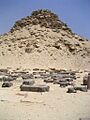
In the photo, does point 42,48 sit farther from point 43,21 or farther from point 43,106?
point 43,106

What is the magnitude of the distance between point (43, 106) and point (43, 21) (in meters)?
46.1

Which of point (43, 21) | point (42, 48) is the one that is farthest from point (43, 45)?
point (43, 21)

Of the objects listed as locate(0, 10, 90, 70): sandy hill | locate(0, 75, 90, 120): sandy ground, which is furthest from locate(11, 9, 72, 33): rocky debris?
locate(0, 75, 90, 120): sandy ground

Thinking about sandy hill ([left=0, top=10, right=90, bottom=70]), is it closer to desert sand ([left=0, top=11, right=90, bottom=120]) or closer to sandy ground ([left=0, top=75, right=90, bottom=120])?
desert sand ([left=0, top=11, right=90, bottom=120])

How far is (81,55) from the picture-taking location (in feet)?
154

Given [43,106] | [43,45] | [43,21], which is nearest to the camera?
[43,106]

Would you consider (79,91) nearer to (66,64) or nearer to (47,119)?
(47,119)

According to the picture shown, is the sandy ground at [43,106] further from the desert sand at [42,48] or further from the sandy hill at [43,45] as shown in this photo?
the sandy hill at [43,45]

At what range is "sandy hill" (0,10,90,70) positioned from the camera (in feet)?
137

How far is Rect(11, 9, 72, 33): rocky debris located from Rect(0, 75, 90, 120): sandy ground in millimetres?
42062

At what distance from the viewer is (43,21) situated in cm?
5391

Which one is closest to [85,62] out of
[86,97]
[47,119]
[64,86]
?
[64,86]

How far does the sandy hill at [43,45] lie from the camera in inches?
1646

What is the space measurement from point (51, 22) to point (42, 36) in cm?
613
